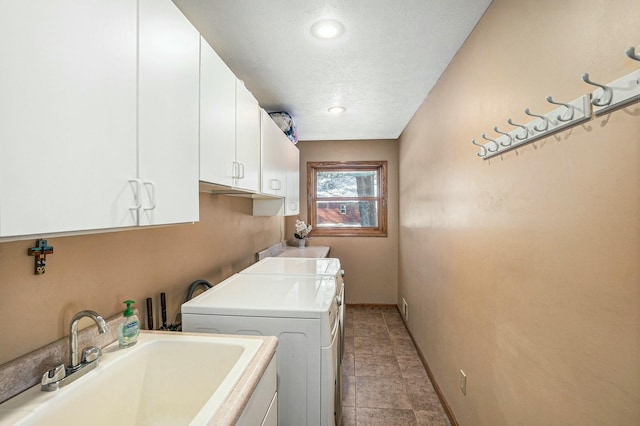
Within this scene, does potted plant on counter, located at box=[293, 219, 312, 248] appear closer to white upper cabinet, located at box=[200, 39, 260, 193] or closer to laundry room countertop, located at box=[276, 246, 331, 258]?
laundry room countertop, located at box=[276, 246, 331, 258]

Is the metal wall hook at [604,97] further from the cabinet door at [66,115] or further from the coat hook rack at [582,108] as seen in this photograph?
the cabinet door at [66,115]

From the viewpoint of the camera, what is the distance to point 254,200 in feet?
9.27

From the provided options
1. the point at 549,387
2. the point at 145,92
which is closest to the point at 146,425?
the point at 145,92

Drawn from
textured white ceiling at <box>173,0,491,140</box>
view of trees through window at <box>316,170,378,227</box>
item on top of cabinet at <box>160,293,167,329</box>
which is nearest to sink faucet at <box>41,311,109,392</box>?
item on top of cabinet at <box>160,293,167,329</box>

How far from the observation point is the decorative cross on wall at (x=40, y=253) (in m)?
0.88

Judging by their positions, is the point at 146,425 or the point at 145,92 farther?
the point at 146,425

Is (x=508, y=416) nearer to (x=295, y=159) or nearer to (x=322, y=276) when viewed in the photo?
(x=322, y=276)

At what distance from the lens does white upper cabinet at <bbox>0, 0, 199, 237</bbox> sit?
1.77ft

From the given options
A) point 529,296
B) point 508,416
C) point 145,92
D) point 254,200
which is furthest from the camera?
point 254,200

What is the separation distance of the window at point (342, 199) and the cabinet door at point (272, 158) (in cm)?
170

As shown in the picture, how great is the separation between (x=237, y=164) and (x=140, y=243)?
22.3 inches

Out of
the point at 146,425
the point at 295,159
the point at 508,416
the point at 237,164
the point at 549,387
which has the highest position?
the point at 295,159

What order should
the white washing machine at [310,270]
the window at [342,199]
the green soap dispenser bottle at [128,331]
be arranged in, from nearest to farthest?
the green soap dispenser bottle at [128,331] < the white washing machine at [310,270] < the window at [342,199]

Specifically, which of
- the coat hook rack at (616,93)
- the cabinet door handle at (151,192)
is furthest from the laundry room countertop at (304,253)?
the coat hook rack at (616,93)
